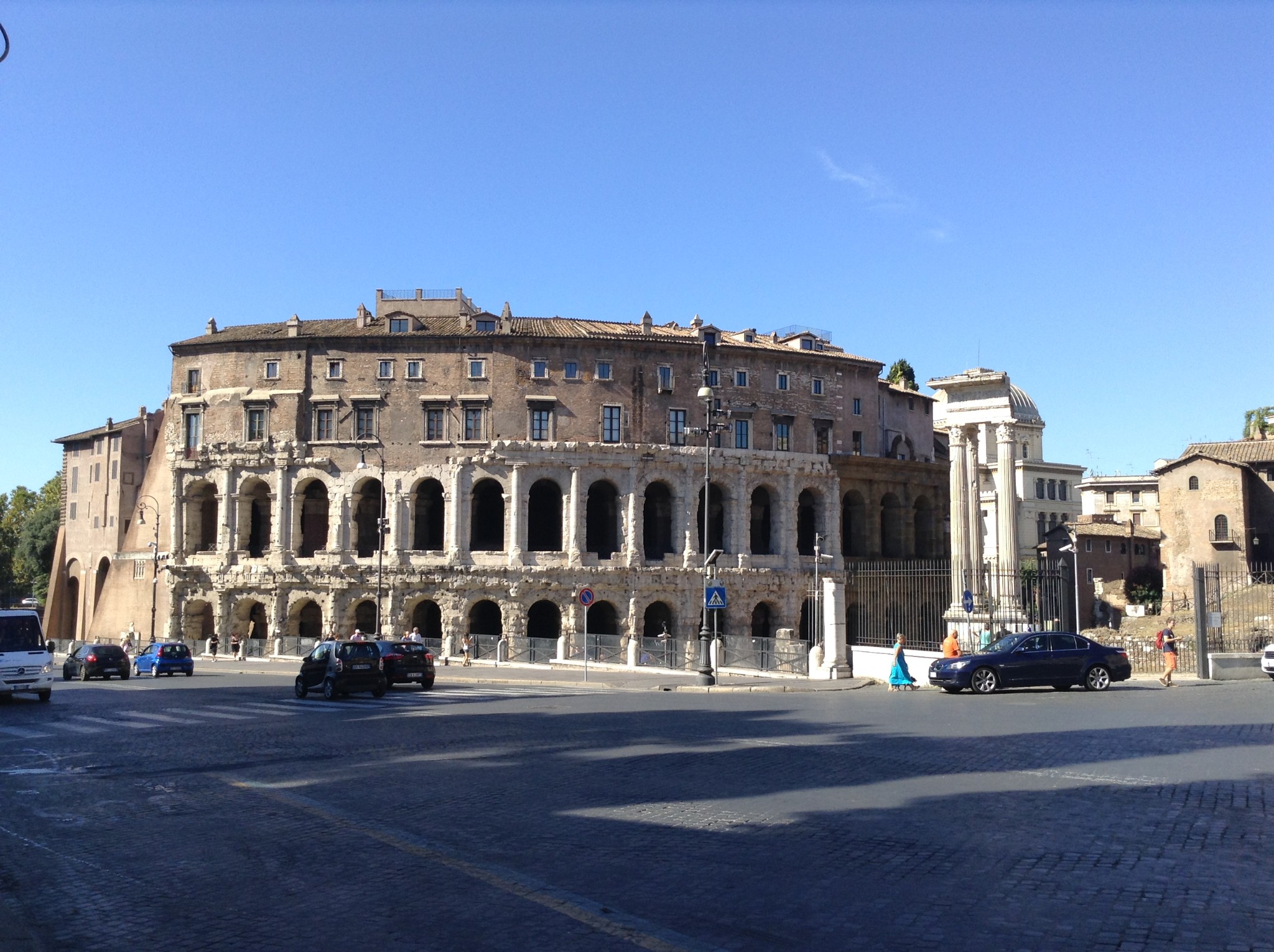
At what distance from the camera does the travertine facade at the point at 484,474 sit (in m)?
49.2

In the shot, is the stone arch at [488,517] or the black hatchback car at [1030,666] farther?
the stone arch at [488,517]

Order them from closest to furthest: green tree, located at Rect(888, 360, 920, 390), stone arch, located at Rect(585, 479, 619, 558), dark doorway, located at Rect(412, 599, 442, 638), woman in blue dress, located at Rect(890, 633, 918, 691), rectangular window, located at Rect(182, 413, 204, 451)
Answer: woman in blue dress, located at Rect(890, 633, 918, 691) < dark doorway, located at Rect(412, 599, 442, 638) < stone arch, located at Rect(585, 479, 619, 558) < rectangular window, located at Rect(182, 413, 204, 451) < green tree, located at Rect(888, 360, 920, 390)

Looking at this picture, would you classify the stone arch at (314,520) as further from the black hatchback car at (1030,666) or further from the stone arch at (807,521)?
the black hatchback car at (1030,666)

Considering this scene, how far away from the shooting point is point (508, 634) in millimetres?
48375

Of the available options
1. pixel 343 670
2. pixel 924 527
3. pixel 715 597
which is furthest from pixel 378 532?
pixel 924 527

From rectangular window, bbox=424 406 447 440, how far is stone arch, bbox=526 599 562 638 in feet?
30.6

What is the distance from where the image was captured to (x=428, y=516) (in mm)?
52062

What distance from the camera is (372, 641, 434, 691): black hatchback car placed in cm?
2614

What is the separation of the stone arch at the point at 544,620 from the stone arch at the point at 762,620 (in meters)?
9.68

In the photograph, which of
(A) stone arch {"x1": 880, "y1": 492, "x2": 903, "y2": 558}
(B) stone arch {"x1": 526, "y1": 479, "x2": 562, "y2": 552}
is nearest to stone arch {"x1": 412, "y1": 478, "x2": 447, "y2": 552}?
(B) stone arch {"x1": 526, "y1": 479, "x2": 562, "y2": 552}

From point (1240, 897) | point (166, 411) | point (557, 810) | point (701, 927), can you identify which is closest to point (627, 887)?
point (701, 927)

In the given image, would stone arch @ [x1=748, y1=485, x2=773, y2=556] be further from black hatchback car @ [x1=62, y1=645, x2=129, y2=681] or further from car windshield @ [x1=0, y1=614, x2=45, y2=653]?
car windshield @ [x1=0, y1=614, x2=45, y2=653]

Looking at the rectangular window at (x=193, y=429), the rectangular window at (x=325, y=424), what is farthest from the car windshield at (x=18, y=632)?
the rectangular window at (x=193, y=429)

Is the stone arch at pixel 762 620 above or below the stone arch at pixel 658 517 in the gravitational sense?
below
